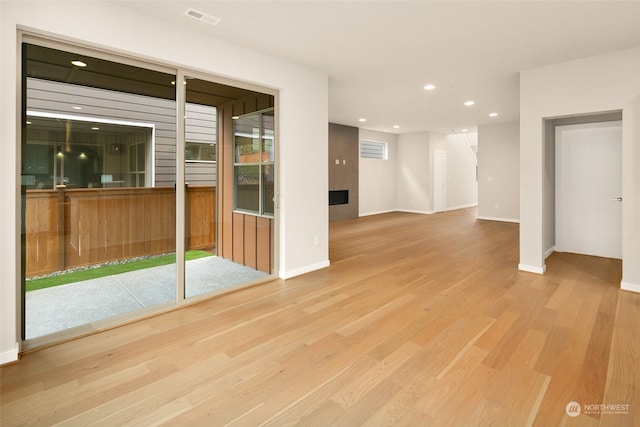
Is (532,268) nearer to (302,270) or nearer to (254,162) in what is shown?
(302,270)

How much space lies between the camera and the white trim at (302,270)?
4266 mm

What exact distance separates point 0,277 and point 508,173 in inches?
390

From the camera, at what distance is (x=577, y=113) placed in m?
4.07

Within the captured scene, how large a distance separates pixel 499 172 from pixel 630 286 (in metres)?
5.97

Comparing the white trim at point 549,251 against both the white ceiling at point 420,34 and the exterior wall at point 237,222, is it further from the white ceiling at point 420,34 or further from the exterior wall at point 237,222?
the exterior wall at point 237,222

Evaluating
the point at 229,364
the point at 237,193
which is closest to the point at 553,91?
the point at 237,193

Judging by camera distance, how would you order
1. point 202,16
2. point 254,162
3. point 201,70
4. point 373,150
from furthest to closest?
point 373,150, point 254,162, point 201,70, point 202,16

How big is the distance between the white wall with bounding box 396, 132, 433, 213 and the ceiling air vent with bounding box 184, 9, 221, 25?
903cm

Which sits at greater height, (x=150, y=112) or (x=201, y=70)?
(x=201, y=70)

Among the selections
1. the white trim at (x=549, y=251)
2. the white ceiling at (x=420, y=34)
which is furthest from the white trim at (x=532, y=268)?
the white ceiling at (x=420, y=34)

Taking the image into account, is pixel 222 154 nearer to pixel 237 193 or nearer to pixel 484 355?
pixel 237 193

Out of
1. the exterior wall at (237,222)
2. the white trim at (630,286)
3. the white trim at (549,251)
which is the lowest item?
the white trim at (630,286)

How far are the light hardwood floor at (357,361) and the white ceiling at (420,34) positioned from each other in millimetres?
2609

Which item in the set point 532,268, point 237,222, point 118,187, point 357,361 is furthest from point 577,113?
point 118,187
